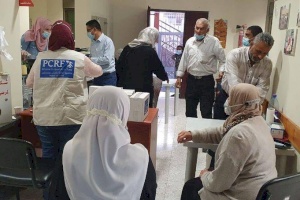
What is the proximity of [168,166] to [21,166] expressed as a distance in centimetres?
172

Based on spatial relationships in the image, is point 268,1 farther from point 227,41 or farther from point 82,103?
point 82,103

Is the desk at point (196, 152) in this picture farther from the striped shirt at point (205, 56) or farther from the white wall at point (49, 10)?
the white wall at point (49, 10)

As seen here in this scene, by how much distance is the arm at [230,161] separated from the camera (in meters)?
1.48

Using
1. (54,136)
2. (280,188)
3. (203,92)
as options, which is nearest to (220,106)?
(203,92)

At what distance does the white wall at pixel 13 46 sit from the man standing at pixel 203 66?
1.77 metres

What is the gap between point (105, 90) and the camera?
57.1 inches

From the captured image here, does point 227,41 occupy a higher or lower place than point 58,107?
higher

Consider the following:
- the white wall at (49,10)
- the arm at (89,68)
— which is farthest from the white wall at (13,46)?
the white wall at (49,10)

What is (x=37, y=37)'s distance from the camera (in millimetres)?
3738

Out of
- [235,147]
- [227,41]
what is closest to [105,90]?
[235,147]

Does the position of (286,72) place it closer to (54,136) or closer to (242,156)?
(242,156)

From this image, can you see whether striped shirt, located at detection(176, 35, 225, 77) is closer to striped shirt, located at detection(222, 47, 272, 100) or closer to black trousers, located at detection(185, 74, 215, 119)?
black trousers, located at detection(185, 74, 215, 119)

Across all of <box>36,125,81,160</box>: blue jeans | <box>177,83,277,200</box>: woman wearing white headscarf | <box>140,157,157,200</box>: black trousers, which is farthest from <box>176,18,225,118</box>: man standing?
<box>140,157,157,200</box>: black trousers

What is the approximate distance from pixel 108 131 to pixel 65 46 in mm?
1113
